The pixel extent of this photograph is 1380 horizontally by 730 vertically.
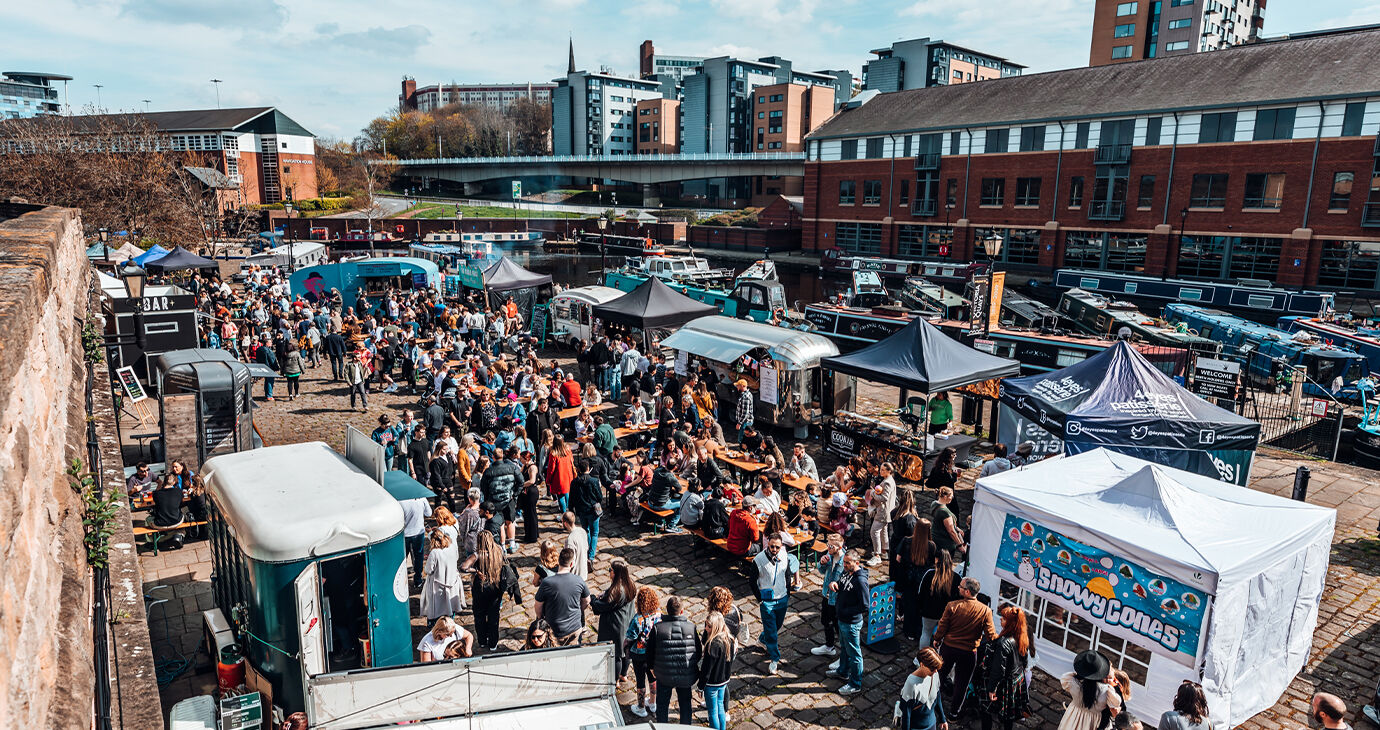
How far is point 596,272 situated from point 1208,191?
134 feet

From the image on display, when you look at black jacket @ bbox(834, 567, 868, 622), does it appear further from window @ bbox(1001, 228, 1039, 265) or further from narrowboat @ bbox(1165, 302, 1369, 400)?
window @ bbox(1001, 228, 1039, 265)

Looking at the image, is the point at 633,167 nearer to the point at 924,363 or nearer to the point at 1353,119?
the point at 1353,119

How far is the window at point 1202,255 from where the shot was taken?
143ft

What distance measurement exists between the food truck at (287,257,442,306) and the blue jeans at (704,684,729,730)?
26.7 meters

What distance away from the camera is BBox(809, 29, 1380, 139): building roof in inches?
1554

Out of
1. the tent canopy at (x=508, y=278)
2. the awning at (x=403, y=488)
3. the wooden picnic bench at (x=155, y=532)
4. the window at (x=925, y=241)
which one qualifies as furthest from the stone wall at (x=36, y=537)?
the window at (x=925, y=241)

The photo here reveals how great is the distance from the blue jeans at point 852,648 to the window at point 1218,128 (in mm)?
44627

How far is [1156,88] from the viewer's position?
45312 mm

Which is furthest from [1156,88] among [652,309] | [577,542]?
[577,542]

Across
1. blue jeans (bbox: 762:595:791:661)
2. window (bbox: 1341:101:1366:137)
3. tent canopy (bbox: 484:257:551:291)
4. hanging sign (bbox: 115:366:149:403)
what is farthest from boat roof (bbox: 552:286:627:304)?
window (bbox: 1341:101:1366:137)

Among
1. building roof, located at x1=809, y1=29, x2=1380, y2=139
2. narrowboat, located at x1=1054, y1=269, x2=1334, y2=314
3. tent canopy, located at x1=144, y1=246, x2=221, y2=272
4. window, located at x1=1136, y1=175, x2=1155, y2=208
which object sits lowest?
narrowboat, located at x1=1054, y1=269, x2=1334, y2=314

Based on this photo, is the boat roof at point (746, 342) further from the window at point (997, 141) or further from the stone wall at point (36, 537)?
the window at point (997, 141)

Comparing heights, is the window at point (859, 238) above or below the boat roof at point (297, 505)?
above

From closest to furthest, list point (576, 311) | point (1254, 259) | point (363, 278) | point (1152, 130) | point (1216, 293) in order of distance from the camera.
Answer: point (576, 311) → point (363, 278) → point (1216, 293) → point (1254, 259) → point (1152, 130)
